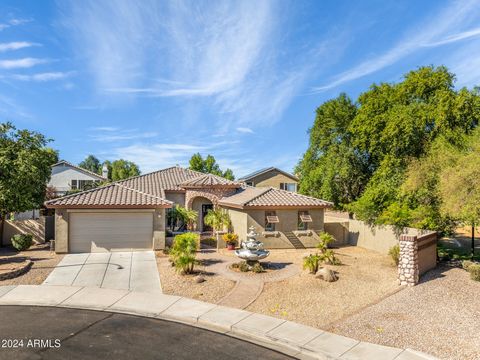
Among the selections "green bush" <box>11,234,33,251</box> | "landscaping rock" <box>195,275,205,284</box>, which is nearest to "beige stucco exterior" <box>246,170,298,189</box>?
"green bush" <box>11,234,33,251</box>

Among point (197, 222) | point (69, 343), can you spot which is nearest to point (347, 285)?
point (69, 343)

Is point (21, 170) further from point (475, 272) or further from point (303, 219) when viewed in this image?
point (475, 272)

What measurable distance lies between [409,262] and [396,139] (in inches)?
505

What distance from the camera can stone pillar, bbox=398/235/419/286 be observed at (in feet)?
45.9

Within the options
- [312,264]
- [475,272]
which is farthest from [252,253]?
[475,272]

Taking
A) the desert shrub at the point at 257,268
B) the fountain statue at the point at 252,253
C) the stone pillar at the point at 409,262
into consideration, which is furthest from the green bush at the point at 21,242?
the stone pillar at the point at 409,262

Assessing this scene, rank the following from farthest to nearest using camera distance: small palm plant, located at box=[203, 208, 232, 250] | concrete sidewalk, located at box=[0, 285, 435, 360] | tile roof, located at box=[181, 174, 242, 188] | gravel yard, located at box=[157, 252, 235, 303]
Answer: tile roof, located at box=[181, 174, 242, 188] → small palm plant, located at box=[203, 208, 232, 250] → gravel yard, located at box=[157, 252, 235, 303] → concrete sidewalk, located at box=[0, 285, 435, 360]

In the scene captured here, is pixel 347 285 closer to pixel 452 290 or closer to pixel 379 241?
pixel 452 290

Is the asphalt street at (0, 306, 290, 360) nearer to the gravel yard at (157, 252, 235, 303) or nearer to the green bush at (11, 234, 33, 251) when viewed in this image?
the gravel yard at (157, 252, 235, 303)

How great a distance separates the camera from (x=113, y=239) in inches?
808

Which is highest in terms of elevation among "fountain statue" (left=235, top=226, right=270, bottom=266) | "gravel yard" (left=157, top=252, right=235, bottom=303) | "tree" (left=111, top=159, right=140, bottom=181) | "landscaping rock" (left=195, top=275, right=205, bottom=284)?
"tree" (left=111, top=159, right=140, bottom=181)

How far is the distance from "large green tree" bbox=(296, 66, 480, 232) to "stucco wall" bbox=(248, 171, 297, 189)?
1803cm

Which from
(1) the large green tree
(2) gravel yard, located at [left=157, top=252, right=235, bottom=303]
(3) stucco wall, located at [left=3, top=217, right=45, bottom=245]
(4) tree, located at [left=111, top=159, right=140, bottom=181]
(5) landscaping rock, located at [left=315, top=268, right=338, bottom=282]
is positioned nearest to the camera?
(2) gravel yard, located at [left=157, top=252, right=235, bottom=303]

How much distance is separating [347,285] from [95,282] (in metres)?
10.8
